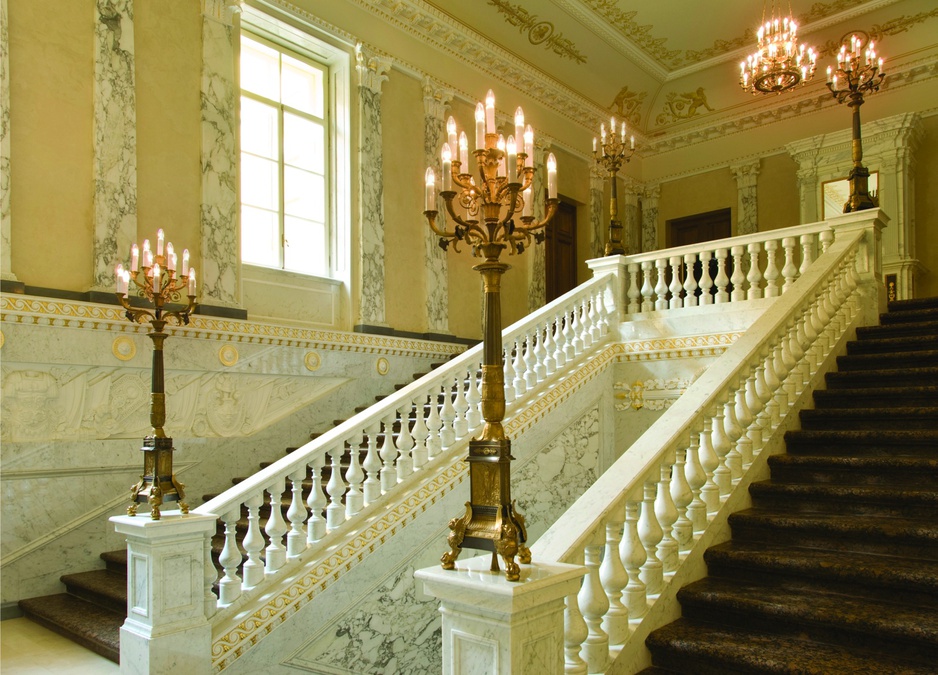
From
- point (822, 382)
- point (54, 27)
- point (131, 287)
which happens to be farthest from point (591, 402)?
point (54, 27)

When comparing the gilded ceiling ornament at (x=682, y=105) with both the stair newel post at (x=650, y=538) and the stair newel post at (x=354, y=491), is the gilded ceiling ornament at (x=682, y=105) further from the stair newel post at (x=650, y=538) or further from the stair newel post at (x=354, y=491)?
the stair newel post at (x=650, y=538)

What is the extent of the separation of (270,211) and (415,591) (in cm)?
475

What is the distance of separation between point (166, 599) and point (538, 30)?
375 inches

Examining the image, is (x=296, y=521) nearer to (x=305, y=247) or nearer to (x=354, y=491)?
(x=354, y=491)

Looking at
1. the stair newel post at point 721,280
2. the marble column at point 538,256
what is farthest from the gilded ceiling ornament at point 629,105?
the stair newel post at point 721,280

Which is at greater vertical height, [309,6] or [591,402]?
[309,6]

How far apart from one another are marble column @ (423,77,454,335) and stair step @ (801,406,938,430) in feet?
16.9

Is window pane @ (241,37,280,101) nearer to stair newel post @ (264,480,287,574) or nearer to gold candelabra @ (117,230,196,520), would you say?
gold candelabra @ (117,230,196,520)

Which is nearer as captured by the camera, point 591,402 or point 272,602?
point 272,602

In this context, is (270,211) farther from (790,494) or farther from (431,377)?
(790,494)

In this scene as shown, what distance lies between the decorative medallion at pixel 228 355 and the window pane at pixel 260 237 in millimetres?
1207

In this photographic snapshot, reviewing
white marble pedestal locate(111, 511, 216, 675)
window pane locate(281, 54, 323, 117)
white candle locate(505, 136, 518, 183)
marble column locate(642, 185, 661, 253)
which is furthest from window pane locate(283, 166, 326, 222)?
marble column locate(642, 185, 661, 253)

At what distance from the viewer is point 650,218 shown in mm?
14250

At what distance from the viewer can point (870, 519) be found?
4078 millimetres
